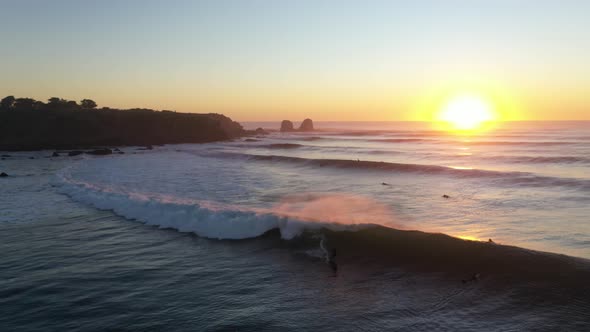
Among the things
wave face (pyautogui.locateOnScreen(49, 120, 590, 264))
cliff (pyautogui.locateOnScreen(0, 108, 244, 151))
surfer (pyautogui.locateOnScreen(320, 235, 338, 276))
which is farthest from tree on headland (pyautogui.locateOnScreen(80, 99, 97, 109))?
surfer (pyautogui.locateOnScreen(320, 235, 338, 276))

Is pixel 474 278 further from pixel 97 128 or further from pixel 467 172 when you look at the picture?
pixel 97 128

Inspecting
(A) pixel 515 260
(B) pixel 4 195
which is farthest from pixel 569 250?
(B) pixel 4 195

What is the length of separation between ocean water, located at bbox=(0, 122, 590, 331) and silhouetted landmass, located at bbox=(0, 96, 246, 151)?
167 feet

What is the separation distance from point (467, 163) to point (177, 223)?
92.3 ft

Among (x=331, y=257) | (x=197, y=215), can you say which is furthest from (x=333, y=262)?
(x=197, y=215)

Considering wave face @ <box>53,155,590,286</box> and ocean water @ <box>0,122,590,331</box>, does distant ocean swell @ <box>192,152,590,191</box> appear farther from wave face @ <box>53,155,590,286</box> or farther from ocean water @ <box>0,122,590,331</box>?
wave face @ <box>53,155,590,286</box>

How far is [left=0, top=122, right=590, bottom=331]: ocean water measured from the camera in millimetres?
7203

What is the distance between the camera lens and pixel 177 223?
14500 mm

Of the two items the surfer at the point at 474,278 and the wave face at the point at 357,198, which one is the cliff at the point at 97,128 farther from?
the surfer at the point at 474,278

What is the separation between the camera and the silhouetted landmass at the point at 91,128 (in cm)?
6690

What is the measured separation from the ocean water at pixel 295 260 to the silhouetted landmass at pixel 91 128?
50.8 m

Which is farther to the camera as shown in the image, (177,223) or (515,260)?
(177,223)

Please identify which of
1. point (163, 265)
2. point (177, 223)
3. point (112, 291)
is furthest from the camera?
point (177, 223)

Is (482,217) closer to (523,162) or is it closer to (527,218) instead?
(527,218)
